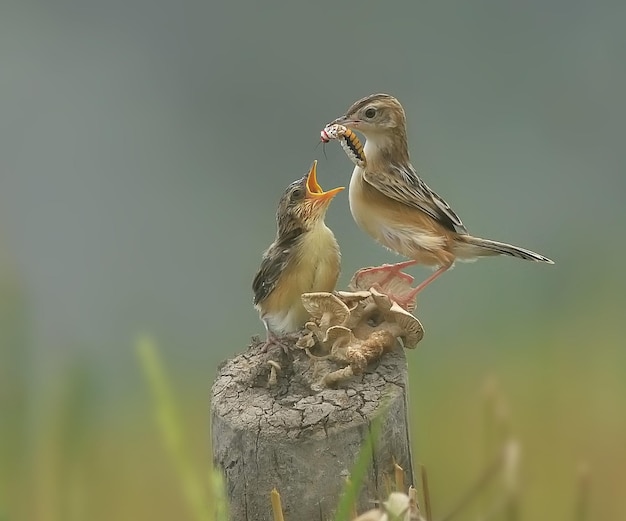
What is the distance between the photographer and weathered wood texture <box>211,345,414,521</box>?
4.18ft

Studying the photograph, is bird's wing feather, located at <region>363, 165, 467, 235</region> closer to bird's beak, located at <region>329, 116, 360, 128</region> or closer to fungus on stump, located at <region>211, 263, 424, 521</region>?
bird's beak, located at <region>329, 116, 360, 128</region>

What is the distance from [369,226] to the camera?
5.51 feet

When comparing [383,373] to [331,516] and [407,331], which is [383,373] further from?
[331,516]

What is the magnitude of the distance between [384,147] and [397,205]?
12 centimetres

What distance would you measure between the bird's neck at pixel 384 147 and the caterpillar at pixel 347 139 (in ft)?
0.07

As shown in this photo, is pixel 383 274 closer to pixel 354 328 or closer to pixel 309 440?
pixel 354 328

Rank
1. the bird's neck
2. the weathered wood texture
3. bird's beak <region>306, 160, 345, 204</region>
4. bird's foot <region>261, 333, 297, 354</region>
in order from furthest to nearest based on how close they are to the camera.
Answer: the bird's neck < bird's beak <region>306, 160, 345, 204</region> < bird's foot <region>261, 333, 297, 354</region> < the weathered wood texture

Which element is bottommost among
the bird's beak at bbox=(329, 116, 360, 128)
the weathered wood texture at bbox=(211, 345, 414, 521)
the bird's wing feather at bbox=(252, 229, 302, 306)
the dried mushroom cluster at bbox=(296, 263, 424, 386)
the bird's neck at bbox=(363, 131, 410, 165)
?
the weathered wood texture at bbox=(211, 345, 414, 521)

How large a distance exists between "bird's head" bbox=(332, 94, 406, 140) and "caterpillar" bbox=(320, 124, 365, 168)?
0.09ft

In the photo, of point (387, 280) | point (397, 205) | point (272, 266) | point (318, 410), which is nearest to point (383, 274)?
point (387, 280)

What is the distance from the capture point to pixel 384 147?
5.53ft

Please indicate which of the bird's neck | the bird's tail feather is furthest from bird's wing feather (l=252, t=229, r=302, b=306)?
the bird's tail feather

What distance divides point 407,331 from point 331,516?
1.03 ft

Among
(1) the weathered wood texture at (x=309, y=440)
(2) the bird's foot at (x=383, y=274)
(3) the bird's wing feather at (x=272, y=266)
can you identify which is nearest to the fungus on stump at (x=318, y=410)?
(1) the weathered wood texture at (x=309, y=440)
